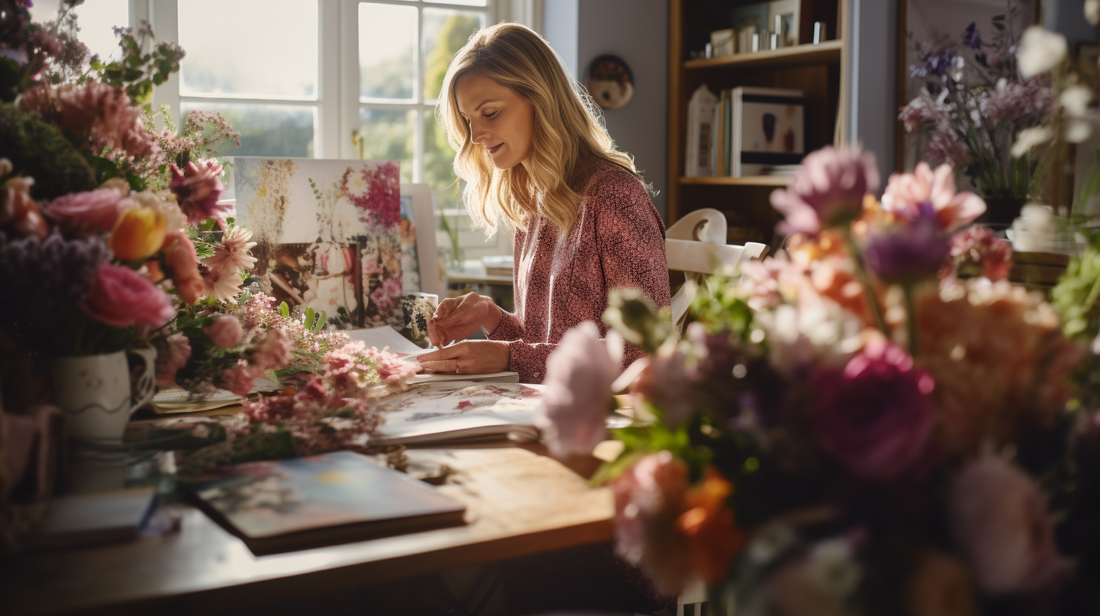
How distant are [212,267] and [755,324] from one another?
85 cm

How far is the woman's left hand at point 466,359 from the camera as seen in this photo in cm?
153

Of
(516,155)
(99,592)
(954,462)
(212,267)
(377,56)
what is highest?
(377,56)

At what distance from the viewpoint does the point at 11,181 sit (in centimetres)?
85

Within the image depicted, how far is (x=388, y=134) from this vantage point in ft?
10.7

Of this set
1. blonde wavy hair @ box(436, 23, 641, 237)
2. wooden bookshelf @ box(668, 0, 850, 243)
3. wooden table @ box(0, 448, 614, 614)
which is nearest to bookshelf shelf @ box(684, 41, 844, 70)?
wooden bookshelf @ box(668, 0, 850, 243)

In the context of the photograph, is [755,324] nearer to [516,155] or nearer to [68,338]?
[68,338]

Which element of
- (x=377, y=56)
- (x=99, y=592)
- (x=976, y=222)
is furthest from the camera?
(x=377, y=56)

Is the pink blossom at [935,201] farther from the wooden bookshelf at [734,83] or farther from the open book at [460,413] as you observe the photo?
the wooden bookshelf at [734,83]

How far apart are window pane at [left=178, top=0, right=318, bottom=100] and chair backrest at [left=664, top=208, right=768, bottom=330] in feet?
4.58

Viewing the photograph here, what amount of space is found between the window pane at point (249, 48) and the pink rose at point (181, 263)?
2141mm

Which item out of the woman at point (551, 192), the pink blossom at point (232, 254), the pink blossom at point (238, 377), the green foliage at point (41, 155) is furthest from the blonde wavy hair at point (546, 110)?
the green foliage at point (41, 155)

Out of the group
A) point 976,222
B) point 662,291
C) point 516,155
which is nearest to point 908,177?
point 662,291

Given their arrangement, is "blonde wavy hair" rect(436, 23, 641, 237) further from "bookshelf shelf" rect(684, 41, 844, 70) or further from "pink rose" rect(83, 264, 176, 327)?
"bookshelf shelf" rect(684, 41, 844, 70)

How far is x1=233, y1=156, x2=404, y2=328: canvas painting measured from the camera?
2129 millimetres
